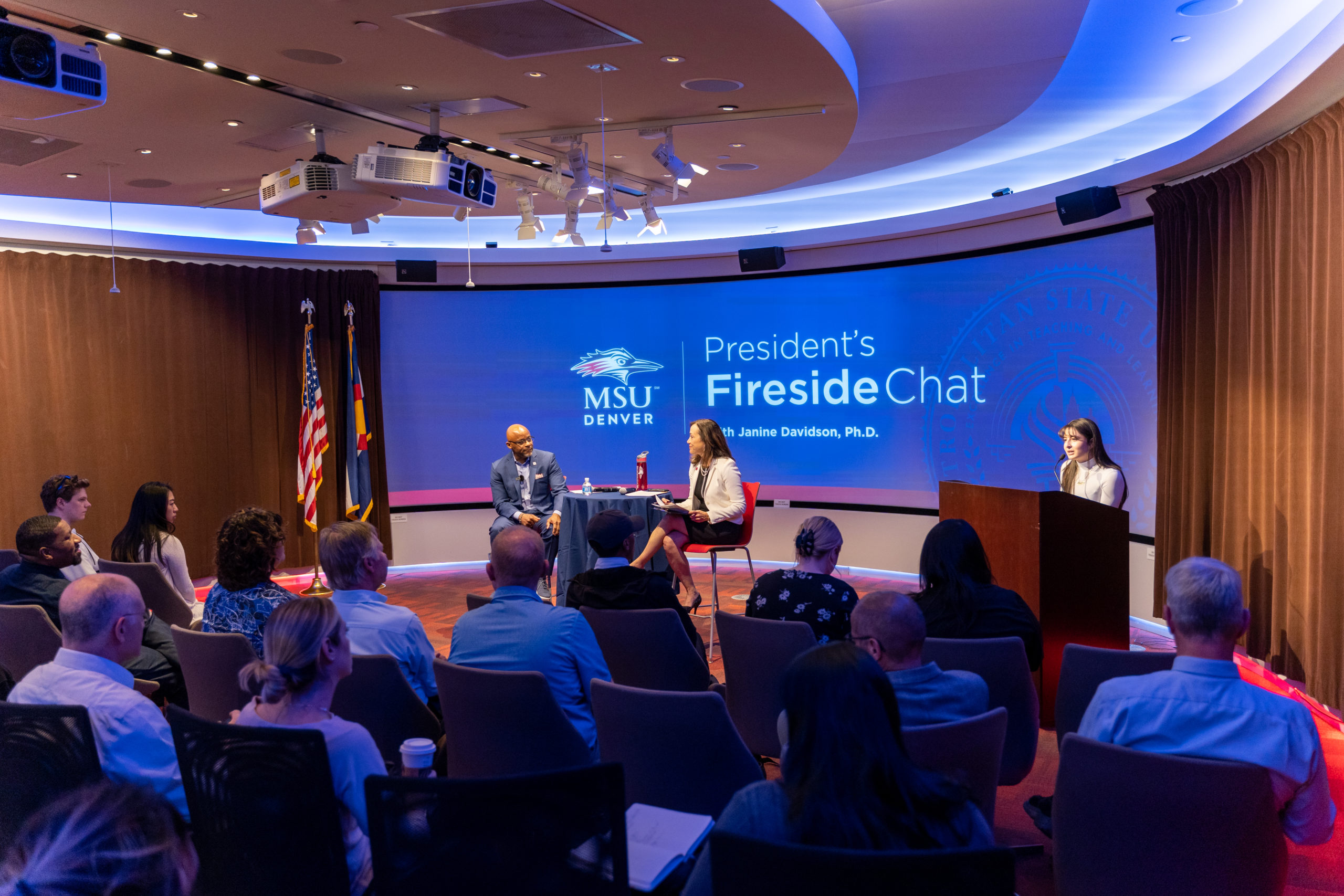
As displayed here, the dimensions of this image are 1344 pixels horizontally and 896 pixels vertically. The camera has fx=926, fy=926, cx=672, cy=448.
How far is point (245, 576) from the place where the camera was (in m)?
3.56

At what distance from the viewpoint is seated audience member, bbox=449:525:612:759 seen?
291cm

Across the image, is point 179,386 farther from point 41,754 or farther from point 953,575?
point 953,575

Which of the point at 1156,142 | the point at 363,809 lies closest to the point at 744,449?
the point at 1156,142

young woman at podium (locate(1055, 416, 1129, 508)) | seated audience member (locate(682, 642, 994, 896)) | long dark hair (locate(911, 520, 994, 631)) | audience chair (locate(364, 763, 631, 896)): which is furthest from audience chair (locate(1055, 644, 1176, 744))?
young woman at podium (locate(1055, 416, 1129, 508))

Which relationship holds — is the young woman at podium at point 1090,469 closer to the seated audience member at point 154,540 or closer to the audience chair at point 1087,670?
the audience chair at point 1087,670

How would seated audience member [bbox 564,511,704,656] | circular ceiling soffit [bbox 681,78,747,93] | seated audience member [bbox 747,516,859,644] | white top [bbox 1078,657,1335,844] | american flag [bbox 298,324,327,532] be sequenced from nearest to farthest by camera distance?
1. white top [bbox 1078,657,1335,844]
2. seated audience member [bbox 747,516,859,644]
3. seated audience member [bbox 564,511,704,656]
4. circular ceiling soffit [bbox 681,78,747,93]
5. american flag [bbox 298,324,327,532]

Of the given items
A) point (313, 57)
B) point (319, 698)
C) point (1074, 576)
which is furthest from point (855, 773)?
point (313, 57)

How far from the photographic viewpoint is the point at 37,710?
2.05 m

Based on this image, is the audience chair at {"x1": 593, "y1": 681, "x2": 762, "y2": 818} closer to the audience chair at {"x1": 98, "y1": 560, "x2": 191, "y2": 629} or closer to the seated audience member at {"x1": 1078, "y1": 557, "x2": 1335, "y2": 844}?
the seated audience member at {"x1": 1078, "y1": 557, "x2": 1335, "y2": 844}

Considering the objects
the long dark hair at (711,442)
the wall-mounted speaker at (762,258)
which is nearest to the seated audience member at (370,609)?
the long dark hair at (711,442)

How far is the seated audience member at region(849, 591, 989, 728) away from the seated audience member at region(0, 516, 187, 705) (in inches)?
121

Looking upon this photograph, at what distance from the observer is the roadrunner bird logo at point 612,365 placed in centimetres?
974

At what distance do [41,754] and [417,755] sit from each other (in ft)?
2.79

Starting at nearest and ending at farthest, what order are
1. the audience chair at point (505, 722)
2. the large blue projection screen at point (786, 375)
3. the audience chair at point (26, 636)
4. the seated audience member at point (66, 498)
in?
1. the audience chair at point (505, 722)
2. the audience chair at point (26, 636)
3. the seated audience member at point (66, 498)
4. the large blue projection screen at point (786, 375)
